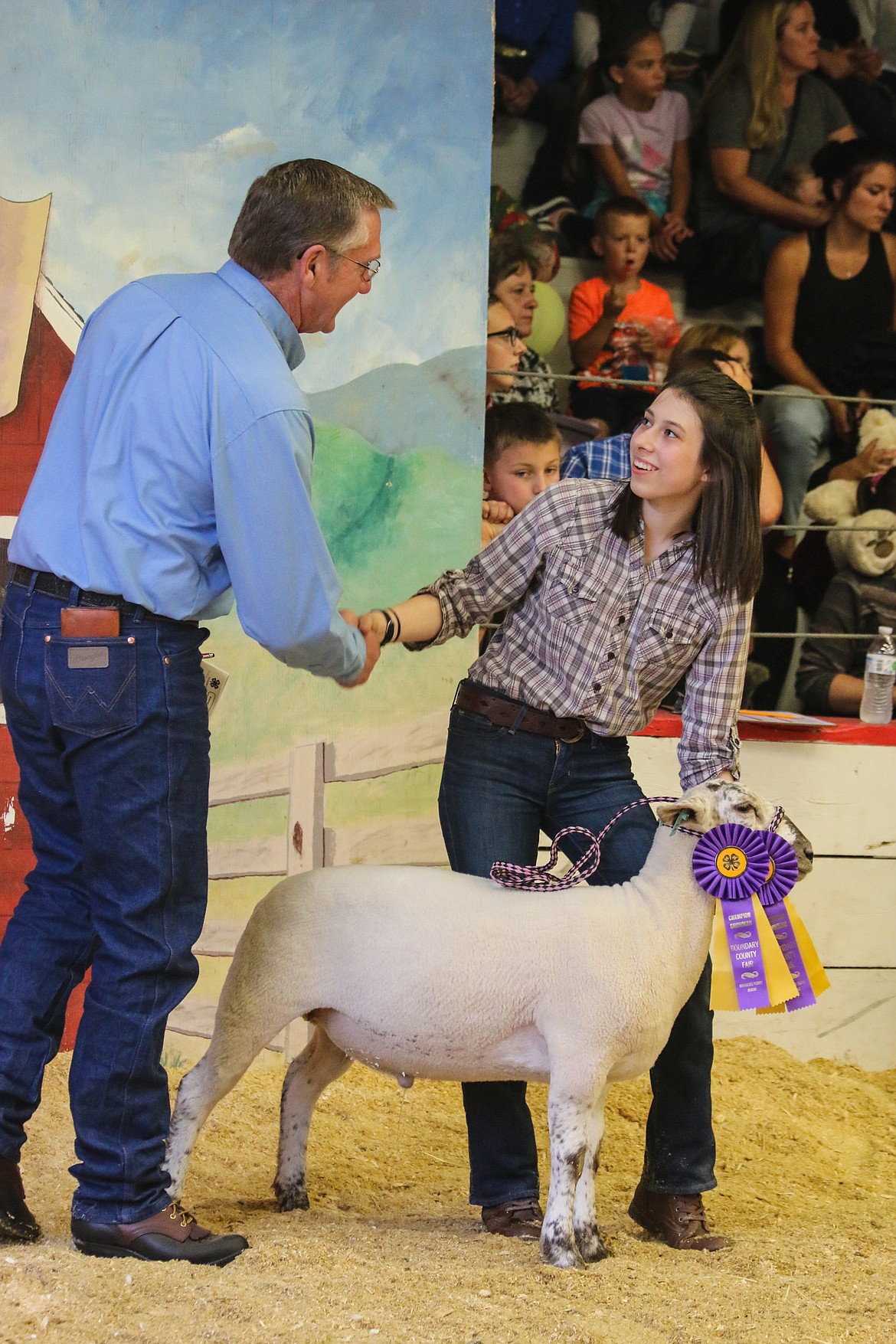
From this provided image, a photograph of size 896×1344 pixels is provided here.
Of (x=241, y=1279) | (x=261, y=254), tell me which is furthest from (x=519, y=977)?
(x=261, y=254)

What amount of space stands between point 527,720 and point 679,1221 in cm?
115

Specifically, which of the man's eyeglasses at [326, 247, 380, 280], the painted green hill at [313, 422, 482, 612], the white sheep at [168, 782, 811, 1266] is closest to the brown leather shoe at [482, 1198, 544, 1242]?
the white sheep at [168, 782, 811, 1266]

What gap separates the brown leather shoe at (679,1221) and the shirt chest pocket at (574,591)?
1299 mm

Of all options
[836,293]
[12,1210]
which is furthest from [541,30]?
[12,1210]

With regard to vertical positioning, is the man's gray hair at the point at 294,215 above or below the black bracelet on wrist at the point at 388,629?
above

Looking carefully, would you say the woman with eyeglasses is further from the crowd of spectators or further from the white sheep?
the white sheep

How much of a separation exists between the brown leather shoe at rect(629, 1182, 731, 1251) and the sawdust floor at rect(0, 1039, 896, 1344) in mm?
67

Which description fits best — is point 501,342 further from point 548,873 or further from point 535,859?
point 548,873

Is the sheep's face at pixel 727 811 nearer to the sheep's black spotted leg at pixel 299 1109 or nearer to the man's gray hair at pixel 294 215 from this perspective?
the sheep's black spotted leg at pixel 299 1109

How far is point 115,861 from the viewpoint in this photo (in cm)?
244

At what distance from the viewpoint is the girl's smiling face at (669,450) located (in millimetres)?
2859

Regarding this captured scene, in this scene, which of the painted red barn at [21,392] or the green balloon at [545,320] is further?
the green balloon at [545,320]

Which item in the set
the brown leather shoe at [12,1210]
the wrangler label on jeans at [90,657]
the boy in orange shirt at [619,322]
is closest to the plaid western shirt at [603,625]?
the wrangler label on jeans at [90,657]

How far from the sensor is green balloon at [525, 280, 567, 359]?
5449mm
